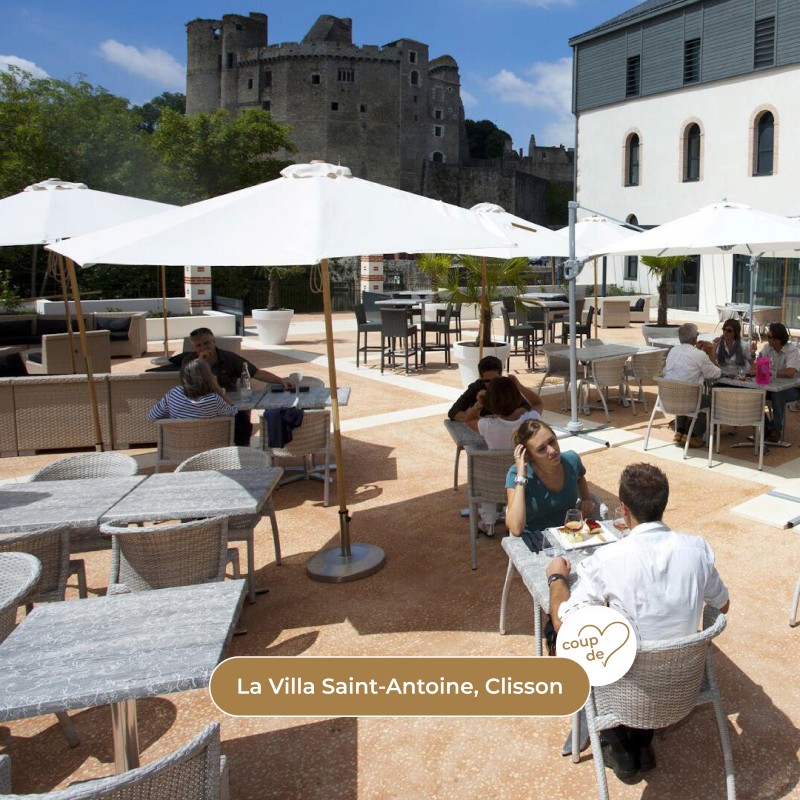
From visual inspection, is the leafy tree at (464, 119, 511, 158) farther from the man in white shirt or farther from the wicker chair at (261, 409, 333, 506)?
the wicker chair at (261, 409, 333, 506)

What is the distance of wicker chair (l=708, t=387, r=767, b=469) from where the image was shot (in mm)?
6297

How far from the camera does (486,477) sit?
4402 millimetres

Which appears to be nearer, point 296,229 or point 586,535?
point 586,535

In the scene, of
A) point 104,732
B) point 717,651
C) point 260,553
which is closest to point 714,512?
point 717,651

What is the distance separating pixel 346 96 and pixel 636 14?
34095mm

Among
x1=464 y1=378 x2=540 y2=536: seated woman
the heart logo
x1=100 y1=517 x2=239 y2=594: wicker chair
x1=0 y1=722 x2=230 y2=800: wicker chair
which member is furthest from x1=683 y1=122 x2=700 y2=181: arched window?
x1=0 y1=722 x2=230 y2=800: wicker chair

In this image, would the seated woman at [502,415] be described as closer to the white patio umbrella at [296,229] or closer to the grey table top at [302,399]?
the white patio umbrella at [296,229]

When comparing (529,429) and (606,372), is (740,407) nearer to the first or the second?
(606,372)

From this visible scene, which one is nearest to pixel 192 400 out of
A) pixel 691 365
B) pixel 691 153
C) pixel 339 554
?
pixel 339 554

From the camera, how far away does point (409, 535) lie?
5.06m

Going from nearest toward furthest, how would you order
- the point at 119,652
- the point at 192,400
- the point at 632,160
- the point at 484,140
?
the point at 119,652 → the point at 192,400 → the point at 632,160 → the point at 484,140

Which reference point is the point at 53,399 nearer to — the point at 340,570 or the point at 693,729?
the point at 340,570

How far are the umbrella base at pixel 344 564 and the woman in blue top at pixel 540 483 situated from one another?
3.99ft

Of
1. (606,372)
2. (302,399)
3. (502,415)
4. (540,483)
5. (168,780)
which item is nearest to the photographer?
(168,780)
